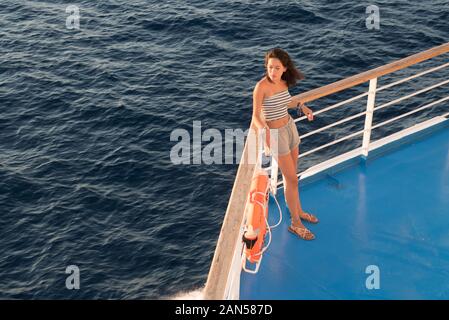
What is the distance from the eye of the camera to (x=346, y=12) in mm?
34500

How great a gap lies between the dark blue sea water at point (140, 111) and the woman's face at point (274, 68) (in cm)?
1314

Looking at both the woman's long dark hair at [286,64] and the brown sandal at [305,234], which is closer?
the woman's long dark hair at [286,64]

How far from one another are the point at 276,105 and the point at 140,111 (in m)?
20.2

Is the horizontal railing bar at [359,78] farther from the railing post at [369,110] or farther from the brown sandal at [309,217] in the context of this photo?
the brown sandal at [309,217]

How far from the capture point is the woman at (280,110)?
23.4ft

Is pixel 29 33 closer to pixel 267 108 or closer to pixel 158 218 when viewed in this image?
pixel 158 218

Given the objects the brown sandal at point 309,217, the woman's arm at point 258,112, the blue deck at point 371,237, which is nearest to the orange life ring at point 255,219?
the woman's arm at point 258,112

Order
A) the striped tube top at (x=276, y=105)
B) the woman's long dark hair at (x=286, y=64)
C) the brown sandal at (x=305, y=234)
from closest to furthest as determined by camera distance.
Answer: the woman's long dark hair at (x=286, y=64) < the striped tube top at (x=276, y=105) < the brown sandal at (x=305, y=234)

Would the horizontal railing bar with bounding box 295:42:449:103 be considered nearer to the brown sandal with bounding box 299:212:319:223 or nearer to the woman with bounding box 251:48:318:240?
the woman with bounding box 251:48:318:240

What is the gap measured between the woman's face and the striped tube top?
26cm
